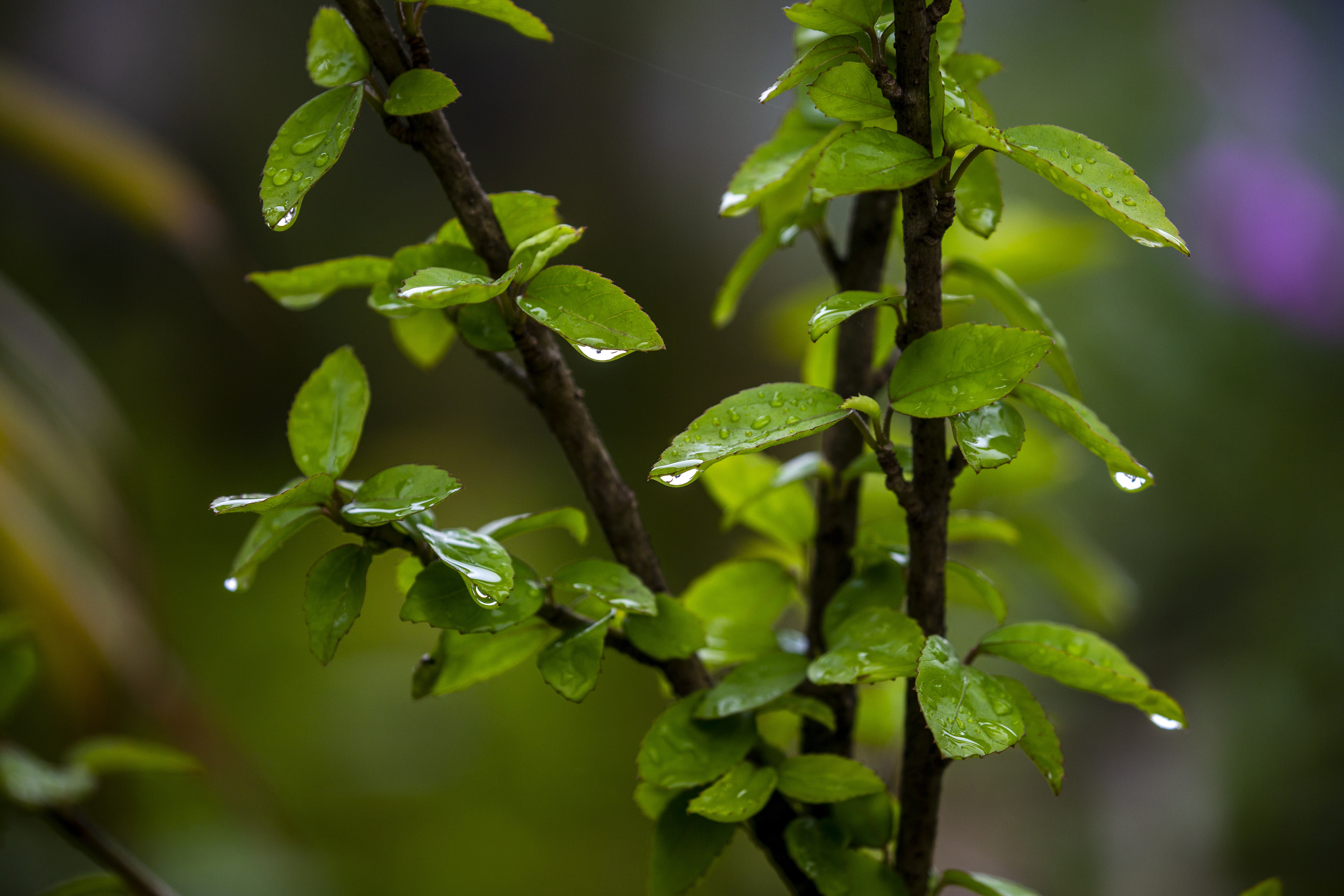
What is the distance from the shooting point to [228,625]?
1.21 metres

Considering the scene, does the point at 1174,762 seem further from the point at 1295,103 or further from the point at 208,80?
the point at 208,80

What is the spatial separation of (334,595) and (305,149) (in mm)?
110

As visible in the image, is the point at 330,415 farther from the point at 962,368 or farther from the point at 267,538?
the point at 962,368

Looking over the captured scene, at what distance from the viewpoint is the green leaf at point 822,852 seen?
0.24m

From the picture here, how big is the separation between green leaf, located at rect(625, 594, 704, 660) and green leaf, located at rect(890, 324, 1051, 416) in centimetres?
9

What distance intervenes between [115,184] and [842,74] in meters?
0.67

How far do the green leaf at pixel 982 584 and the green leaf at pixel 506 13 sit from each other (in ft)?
0.61

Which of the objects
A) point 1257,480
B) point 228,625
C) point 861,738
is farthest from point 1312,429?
point 228,625

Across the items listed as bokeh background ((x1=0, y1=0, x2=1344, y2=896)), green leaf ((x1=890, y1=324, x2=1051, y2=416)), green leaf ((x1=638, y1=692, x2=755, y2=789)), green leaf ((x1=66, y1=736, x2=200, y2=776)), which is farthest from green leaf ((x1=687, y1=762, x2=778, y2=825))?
bokeh background ((x1=0, y1=0, x2=1344, y2=896))

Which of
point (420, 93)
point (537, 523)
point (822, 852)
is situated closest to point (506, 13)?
point (420, 93)

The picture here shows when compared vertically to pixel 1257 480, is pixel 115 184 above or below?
above

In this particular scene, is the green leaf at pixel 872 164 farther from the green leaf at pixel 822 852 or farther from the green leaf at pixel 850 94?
the green leaf at pixel 822 852

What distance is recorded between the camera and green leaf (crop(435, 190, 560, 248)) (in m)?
0.24

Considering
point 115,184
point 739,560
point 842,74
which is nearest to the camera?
point 842,74
